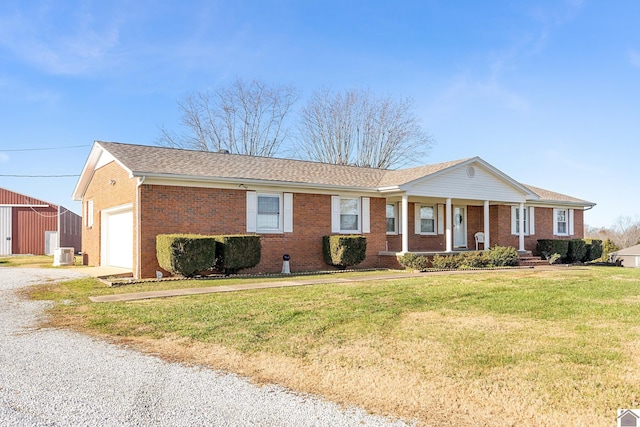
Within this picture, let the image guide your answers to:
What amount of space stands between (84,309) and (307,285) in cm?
526

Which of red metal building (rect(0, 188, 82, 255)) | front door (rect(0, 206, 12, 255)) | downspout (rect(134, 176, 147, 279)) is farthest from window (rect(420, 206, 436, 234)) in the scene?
front door (rect(0, 206, 12, 255))

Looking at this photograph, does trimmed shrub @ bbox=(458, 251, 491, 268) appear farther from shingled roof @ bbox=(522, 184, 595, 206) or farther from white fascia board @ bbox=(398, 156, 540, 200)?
shingled roof @ bbox=(522, 184, 595, 206)

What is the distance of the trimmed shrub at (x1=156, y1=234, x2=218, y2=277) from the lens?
43.6 ft

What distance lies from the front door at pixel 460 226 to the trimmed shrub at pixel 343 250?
676cm

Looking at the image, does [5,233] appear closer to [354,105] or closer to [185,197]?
[185,197]

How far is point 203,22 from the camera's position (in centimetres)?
1784

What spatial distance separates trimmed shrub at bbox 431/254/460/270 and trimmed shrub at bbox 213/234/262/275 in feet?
23.8

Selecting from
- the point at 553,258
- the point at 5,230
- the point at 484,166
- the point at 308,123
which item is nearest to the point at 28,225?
the point at 5,230

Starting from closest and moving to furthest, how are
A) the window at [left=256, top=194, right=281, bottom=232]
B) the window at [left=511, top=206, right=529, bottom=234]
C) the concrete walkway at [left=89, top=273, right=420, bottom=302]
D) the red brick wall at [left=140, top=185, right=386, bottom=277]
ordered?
1. the concrete walkway at [left=89, top=273, right=420, bottom=302]
2. the red brick wall at [left=140, top=185, right=386, bottom=277]
3. the window at [left=256, top=194, right=281, bottom=232]
4. the window at [left=511, top=206, right=529, bottom=234]

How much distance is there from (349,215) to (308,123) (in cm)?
2100

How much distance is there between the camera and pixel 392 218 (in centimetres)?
2014

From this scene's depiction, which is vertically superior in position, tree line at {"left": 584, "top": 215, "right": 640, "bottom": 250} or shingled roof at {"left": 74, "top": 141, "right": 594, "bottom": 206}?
shingled roof at {"left": 74, "top": 141, "right": 594, "bottom": 206}

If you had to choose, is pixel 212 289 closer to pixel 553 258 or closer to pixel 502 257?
pixel 502 257

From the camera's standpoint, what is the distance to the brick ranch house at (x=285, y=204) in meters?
14.8
